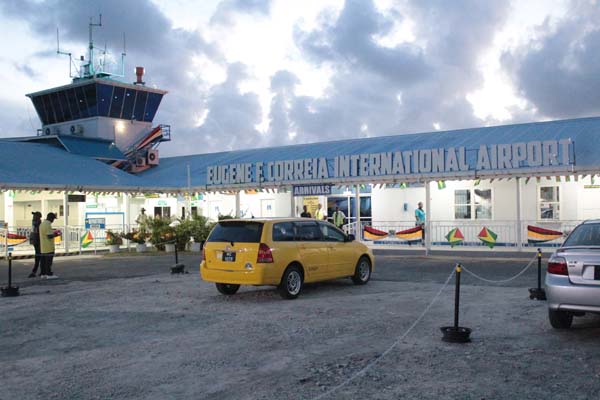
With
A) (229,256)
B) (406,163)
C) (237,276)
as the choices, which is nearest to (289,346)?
(237,276)

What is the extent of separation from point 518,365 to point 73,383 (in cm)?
481

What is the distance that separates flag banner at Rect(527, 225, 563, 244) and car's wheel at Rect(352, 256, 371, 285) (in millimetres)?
8839

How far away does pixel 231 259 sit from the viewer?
1147 centimetres

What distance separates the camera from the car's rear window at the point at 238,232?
37.7 feet

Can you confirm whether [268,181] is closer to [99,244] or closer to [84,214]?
[99,244]

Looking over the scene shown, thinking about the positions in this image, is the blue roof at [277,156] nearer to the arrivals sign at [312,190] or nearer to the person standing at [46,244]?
the arrivals sign at [312,190]

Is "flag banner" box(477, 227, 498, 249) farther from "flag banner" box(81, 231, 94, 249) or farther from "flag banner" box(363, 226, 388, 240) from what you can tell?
"flag banner" box(81, 231, 94, 249)

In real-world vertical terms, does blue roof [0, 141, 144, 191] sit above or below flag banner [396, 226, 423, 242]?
above

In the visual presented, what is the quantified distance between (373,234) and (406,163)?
10.6 feet

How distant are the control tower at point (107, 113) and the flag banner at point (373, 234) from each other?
20.5 metres

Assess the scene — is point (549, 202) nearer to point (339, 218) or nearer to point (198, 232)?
point (339, 218)

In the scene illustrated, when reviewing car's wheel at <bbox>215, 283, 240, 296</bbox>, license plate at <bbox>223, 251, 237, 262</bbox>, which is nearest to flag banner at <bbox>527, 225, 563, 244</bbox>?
car's wheel at <bbox>215, 283, 240, 296</bbox>

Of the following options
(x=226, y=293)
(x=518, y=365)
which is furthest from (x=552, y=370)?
(x=226, y=293)

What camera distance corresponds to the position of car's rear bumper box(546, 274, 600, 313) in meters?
7.14
